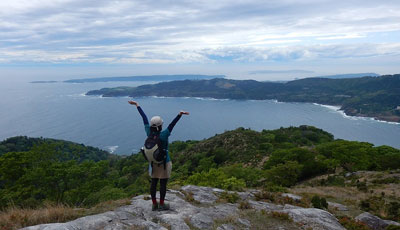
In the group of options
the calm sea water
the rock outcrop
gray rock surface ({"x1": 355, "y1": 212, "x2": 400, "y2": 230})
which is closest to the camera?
the rock outcrop

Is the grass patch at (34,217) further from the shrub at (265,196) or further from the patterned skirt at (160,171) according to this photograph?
the shrub at (265,196)

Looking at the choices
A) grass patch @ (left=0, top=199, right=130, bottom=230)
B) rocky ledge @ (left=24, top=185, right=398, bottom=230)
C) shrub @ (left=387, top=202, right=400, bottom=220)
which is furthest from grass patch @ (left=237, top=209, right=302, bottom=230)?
shrub @ (left=387, top=202, right=400, bottom=220)

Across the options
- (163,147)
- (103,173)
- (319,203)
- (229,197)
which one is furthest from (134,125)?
(163,147)

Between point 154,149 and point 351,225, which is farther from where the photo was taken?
point 351,225

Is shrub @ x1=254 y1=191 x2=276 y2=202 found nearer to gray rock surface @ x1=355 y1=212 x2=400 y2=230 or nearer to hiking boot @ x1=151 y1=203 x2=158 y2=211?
gray rock surface @ x1=355 y1=212 x2=400 y2=230

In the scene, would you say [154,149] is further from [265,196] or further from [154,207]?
[265,196]

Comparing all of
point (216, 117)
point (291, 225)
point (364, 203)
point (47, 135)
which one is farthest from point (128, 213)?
point (216, 117)

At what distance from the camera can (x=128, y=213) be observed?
7.80m

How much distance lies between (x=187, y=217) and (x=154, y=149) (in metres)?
2.49

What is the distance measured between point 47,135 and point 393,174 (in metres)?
147

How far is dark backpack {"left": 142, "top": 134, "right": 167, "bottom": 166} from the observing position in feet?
23.0

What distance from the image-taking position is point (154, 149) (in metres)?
7.04

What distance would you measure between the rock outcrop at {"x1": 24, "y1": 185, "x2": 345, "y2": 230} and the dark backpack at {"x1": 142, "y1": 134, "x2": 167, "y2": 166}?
183 cm

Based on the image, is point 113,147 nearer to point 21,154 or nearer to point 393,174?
point 21,154
